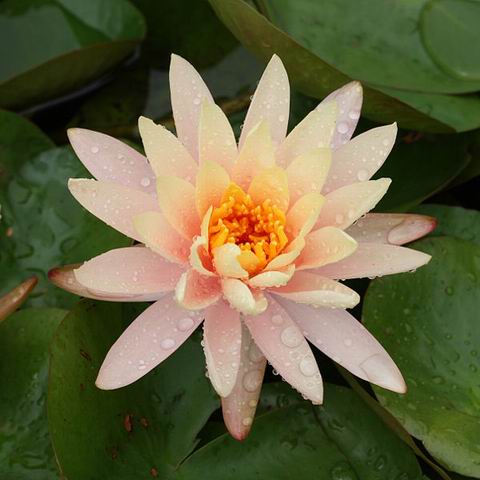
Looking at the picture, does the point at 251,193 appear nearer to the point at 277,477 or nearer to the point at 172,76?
the point at 172,76

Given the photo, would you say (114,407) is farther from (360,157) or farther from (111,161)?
(360,157)

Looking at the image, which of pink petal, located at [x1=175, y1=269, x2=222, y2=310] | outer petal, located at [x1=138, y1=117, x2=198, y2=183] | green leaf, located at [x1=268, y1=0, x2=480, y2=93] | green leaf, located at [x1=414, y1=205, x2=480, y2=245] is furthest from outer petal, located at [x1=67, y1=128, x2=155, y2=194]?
green leaf, located at [x1=414, y1=205, x2=480, y2=245]

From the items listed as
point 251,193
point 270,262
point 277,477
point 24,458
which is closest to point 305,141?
point 251,193

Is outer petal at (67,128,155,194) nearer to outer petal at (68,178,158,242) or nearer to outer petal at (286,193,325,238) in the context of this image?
outer petal at (68,178,158,242)

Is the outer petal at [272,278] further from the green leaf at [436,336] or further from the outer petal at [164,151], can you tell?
the green leaf at [436,336]

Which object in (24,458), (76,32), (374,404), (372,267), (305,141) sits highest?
(305,141)

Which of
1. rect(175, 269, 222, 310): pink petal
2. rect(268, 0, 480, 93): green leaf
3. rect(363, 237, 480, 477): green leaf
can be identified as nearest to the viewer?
rect(175, 269, 222, 310): pink petal

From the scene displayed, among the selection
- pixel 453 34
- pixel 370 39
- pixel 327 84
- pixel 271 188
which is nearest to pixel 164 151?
pixel 271 188
